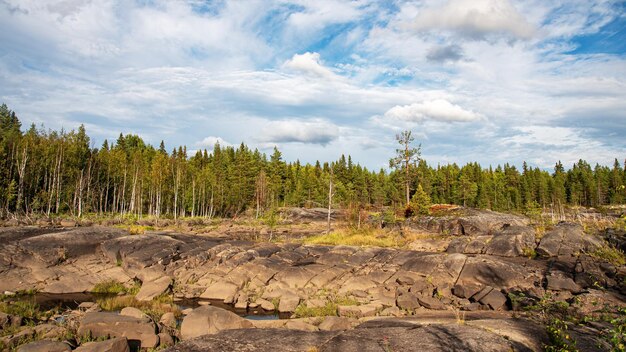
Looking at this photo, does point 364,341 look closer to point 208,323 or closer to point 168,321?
point 208,323

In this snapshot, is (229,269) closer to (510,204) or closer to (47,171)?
(47,171)

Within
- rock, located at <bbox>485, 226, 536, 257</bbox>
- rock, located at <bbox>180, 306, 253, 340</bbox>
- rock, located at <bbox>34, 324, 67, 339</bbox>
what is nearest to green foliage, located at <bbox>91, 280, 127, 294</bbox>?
rock, located at <bbox>34, 324, 67, 339</bbox>

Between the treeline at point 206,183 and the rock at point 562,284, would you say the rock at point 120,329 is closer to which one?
the rock at point 562,284

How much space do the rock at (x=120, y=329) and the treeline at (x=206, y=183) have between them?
2840 centimetres

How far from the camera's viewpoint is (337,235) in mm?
35250

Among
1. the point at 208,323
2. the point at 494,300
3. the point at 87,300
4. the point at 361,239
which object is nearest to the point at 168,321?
the point at 208,323

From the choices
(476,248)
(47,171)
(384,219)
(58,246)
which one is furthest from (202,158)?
Answer: (476,248)

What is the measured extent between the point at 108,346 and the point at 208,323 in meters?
3.75

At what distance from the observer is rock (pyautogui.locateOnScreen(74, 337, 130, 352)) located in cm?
1152

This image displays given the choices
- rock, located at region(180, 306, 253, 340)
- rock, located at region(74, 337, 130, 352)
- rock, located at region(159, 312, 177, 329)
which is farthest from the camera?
rock, located at region(159, 312, 177, 329)

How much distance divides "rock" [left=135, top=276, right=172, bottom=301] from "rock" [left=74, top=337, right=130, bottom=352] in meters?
10.3

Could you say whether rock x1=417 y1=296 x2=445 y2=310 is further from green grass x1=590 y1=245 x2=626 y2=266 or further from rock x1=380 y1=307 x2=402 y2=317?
green grass x1=590 y1=245 x2=626 y2=266

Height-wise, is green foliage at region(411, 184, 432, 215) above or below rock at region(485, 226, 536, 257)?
above

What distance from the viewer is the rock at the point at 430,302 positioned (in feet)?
61.8
